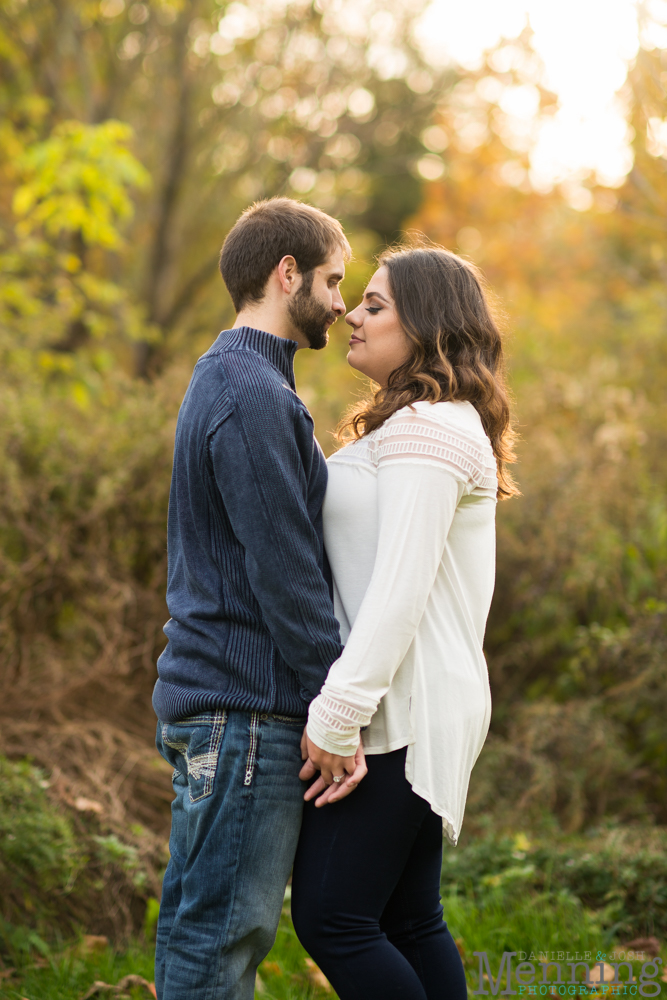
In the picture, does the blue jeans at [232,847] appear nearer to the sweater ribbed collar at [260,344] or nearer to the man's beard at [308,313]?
the sweater ribbed collar at [260,344]

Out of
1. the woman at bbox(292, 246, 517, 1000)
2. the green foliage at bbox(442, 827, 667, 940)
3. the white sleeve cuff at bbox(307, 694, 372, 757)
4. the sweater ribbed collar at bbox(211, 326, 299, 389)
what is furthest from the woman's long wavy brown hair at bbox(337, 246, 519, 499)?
the green foliage at bbox(442, 827, 667, 940)

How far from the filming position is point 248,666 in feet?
5.75

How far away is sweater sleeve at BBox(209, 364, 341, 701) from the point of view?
1.70 metres

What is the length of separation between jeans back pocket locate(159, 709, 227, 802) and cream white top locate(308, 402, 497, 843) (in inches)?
7.8

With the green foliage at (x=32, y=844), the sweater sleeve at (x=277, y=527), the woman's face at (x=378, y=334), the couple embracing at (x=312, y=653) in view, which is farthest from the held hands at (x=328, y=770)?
the green foliage at (x=32, y=844)

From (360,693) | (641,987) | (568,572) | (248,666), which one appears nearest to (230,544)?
(248,666)

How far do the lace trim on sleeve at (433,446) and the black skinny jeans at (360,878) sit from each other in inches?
24.0

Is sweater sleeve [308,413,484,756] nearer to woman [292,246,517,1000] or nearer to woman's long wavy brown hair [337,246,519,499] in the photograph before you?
woman [292,246,517,1000]

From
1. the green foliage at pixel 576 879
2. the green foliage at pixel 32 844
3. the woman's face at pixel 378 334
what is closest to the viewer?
the woman's face at pixel 378 334

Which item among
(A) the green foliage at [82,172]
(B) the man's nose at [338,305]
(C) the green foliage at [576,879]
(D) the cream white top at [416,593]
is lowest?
(C) the green foliage at [576,879]

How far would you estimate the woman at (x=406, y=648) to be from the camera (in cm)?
170

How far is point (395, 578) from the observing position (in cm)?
169

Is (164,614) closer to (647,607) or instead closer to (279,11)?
(647,607)

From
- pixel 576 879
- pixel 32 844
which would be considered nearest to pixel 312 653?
pixel 32 844
